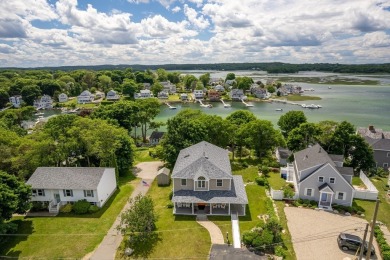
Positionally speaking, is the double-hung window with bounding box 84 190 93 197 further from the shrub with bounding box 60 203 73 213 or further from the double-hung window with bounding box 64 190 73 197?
the shrub with bounding box 60 203 73 213

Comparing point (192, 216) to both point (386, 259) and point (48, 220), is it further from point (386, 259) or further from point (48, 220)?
point (386, 259)

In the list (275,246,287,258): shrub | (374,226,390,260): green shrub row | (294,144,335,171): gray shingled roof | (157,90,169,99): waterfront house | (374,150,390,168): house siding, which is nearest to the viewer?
(374,226,390,260): green shrub row

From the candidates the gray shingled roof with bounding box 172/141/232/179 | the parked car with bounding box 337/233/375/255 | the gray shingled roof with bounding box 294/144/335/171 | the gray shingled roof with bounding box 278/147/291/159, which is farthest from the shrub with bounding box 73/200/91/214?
the gray shingled roof with bounding box 278/147/291/159

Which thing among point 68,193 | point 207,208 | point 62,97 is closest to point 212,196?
point 207,208

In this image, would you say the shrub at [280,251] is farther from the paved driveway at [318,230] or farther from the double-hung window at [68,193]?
the double-hung window at [68,193]

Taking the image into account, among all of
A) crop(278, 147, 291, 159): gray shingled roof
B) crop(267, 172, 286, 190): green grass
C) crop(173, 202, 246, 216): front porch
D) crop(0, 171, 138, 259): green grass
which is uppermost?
crop(278, 147, 291, 159): gray shingled roof

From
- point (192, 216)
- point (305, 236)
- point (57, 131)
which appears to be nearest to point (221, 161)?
point (192, 216)

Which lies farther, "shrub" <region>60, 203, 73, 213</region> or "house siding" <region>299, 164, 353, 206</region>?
"house siding" <region>299, 164, 353, 206</region>

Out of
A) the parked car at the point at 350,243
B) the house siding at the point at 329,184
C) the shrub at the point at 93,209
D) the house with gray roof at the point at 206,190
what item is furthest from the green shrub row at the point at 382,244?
the shrub at the point at 93,209
